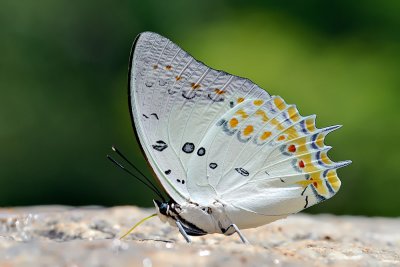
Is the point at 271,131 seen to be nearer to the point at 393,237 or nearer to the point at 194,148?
the point at 194,148

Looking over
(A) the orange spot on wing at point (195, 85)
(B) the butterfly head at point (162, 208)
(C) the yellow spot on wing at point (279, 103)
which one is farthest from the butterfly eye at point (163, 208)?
(C) the yellow spot on wing at point (279, 103)

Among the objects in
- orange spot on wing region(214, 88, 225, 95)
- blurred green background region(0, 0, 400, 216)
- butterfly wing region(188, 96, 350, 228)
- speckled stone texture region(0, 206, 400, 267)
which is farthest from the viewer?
blurred green background region(0, 0, 400, 216)

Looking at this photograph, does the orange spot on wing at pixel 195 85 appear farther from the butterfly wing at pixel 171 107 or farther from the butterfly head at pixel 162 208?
the butterfly head at pixel 162 208

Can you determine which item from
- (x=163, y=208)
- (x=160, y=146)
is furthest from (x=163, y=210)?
(x=160, y=146)

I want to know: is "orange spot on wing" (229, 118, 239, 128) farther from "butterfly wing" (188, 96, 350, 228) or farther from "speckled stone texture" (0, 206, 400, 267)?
"speckled stone texture" (0, 206, 400, 267)

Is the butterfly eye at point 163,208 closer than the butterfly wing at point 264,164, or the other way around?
the butterfly eye at point 163,208

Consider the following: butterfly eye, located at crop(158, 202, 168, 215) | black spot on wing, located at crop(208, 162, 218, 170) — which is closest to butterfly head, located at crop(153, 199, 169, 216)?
butterfly eye, located at crop(158, 202, 168, 215)

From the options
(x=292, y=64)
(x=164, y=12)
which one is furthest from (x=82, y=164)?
(x=292, y=64)
